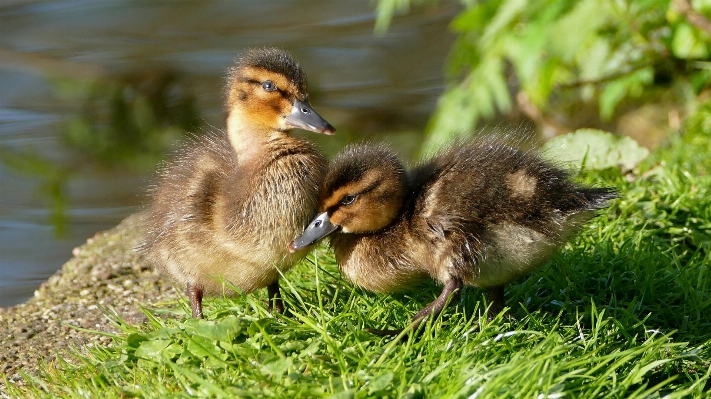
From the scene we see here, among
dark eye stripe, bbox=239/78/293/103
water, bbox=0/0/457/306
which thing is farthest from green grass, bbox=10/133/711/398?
water, bbox=0/0/457/306

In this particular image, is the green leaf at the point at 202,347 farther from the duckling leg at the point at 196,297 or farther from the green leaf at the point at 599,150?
the green leaf at the point at 599,150

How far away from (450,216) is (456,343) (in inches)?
21.3

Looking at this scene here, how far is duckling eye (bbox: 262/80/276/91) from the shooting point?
13.8 feet

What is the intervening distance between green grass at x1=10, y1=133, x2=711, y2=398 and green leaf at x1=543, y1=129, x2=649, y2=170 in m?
0.93

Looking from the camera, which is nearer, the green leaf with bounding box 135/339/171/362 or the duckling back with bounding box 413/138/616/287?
the green leaf with bounding box 135/339/171/362

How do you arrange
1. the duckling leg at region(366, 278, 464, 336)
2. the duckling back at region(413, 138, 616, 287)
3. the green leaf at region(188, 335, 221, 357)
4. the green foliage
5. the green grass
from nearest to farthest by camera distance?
the green grass → the green leaf at region(188, 335, 221, 357) → the duckling leg at region(366, 278, 464, 336) → the duckling back at region(413, 138, 616, 287) → the green foliage

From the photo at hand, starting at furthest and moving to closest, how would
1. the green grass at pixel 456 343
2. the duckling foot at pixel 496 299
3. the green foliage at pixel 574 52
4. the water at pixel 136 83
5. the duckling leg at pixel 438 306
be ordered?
the water at pixel 136 83
the green foliage at pixel 574 52
the duckling foot at pixel 496 299
the duckling leg at pixel 438 306
the green grass at pixel 456 343

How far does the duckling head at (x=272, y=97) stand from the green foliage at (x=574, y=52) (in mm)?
2444

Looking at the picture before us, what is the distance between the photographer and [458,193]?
393 centimetres

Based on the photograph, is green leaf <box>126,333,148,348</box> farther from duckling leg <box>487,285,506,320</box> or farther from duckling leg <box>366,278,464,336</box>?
duckling leg <box>487,285,506,320</box>

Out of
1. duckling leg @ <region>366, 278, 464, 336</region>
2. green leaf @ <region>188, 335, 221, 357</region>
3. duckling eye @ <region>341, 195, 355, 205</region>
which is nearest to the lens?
green leaf @ <region>188, 335, 221, 357</region>

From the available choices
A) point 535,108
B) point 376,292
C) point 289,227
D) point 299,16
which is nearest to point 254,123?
point 289,227

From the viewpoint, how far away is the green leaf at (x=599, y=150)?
5.89 meters

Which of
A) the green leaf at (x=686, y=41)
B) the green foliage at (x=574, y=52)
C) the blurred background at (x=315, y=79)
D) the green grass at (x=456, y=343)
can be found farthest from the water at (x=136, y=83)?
the green grass at (x=456, y=343)
